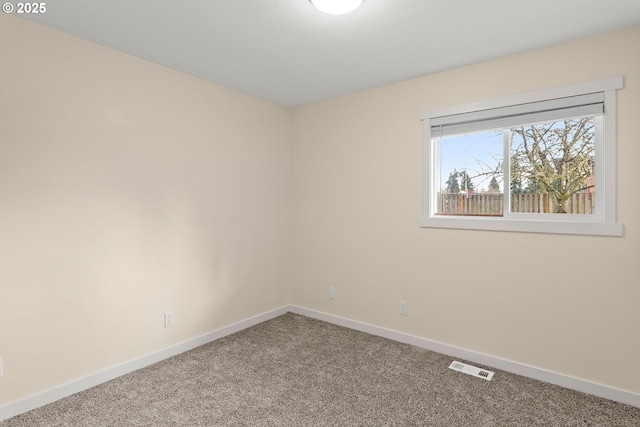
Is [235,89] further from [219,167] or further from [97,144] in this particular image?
[97,144]

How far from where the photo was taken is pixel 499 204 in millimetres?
2816

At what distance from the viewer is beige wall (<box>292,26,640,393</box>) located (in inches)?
88.5

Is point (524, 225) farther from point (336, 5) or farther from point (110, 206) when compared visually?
point (110, 206)

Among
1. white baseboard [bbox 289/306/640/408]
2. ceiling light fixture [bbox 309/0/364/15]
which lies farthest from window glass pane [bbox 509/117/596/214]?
ceiling light fixture [bbox 309/0/364/15]

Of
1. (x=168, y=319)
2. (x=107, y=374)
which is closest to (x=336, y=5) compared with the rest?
(x=168, y=319)

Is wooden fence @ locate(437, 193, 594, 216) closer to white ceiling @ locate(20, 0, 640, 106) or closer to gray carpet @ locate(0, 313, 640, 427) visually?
white ceiling @ locate(20, 0, 640, 106)

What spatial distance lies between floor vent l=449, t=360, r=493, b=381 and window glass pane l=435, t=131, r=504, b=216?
4.08 ft

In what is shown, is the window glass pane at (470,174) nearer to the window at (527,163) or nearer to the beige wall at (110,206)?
the window at (527,163)

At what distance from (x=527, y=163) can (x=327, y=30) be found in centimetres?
186

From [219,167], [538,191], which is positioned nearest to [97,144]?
[219,167]

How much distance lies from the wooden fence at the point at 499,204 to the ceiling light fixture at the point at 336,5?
1.82 metres

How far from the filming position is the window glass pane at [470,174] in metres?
2.84

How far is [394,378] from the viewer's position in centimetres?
254

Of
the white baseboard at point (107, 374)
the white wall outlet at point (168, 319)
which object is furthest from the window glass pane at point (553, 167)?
the white wall outlet at point (168, 319)
